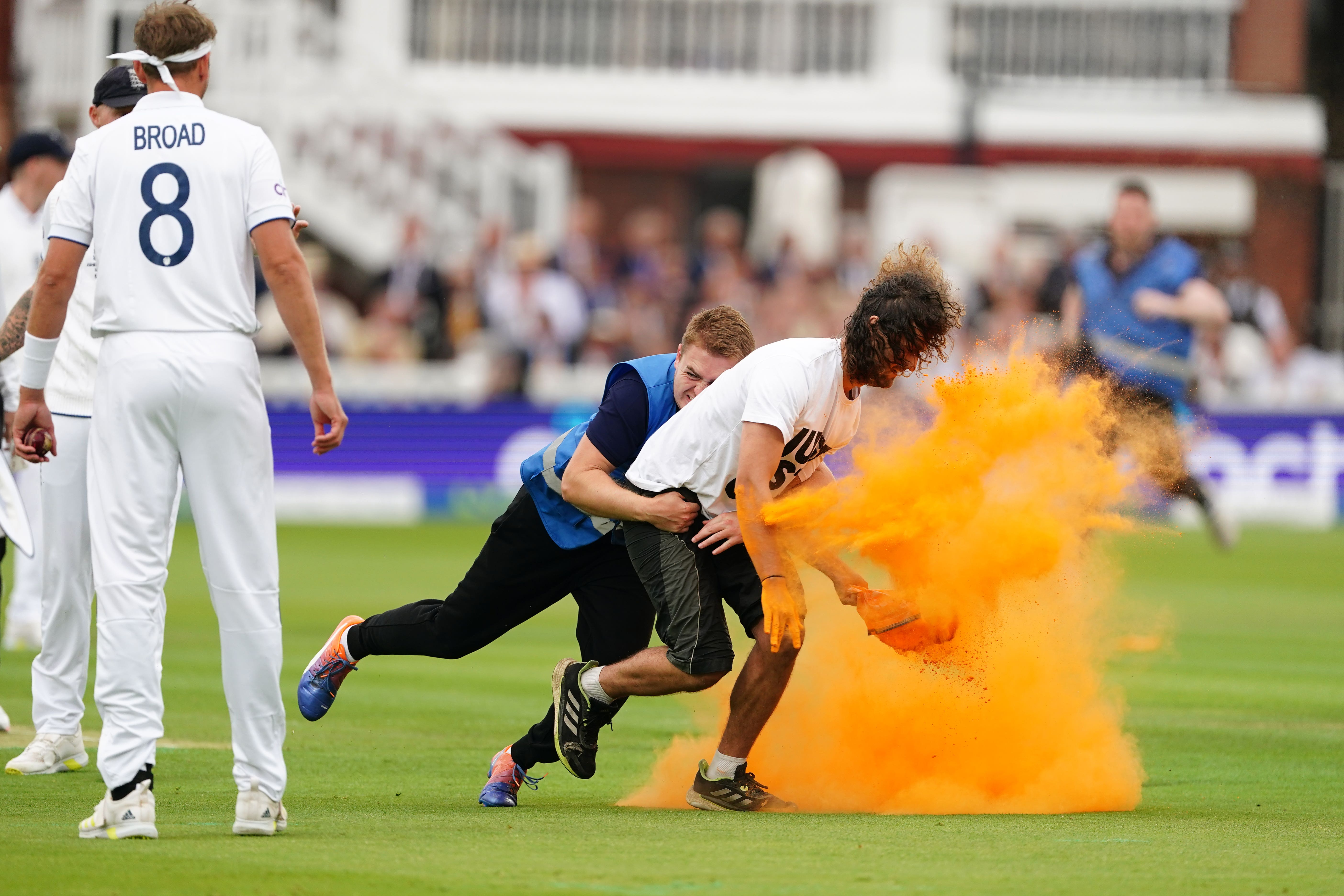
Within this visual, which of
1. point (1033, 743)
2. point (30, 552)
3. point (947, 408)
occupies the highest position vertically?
point (947, 408)

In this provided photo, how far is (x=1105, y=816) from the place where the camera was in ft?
22.4

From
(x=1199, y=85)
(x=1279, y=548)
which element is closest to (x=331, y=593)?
(x=1279, y=548)

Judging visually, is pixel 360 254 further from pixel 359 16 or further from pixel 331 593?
pixel 331 593

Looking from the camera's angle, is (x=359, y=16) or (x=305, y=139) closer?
(x=305, y=139)

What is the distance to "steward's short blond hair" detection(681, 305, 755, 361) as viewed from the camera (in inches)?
275

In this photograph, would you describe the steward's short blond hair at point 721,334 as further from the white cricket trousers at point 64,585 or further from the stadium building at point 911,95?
the stadium building at point 911,95

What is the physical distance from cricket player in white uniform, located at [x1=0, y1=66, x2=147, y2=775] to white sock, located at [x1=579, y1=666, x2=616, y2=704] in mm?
1897

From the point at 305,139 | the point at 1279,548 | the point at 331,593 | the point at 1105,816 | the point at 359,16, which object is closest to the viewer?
the point at 1105,816

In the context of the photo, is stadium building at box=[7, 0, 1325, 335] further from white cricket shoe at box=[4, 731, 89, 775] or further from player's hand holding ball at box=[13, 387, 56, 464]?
player's hand holding ball at box=[13, 387, 56, 464]

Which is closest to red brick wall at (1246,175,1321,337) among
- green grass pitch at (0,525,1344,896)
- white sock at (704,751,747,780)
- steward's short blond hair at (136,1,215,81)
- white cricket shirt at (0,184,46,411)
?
green grass pitch at (0,525,1344,896)

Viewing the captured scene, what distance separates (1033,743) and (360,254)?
819 inches

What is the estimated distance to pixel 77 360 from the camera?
7.69 m

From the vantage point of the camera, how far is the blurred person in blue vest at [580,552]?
275 inches

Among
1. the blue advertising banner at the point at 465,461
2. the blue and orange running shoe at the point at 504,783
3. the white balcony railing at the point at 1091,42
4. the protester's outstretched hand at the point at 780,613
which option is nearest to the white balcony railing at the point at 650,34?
the white balcony railing at the point at 1091,42
